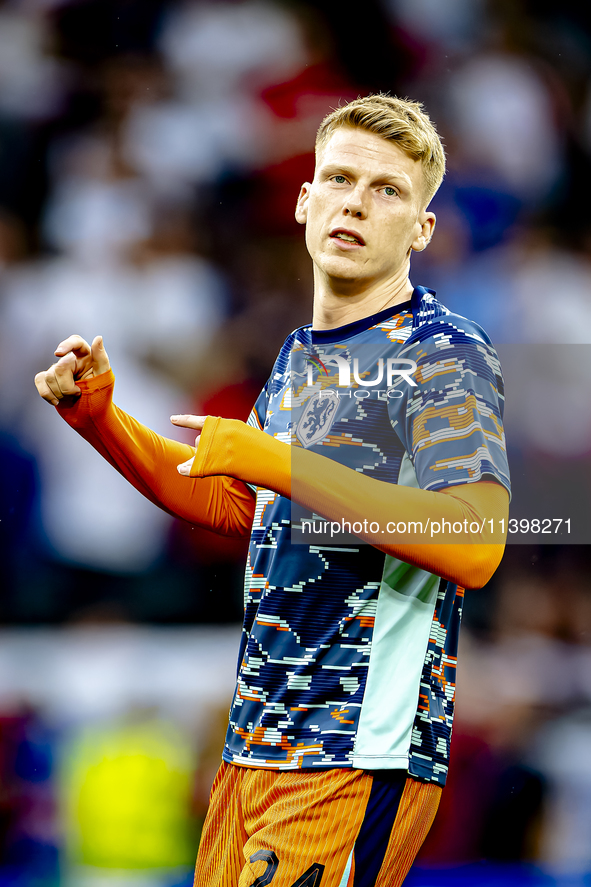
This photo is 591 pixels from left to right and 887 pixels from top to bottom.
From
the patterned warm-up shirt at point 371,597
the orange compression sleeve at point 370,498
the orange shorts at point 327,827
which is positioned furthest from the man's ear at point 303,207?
the orange shorts at point 327,827

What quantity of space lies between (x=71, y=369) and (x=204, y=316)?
1.16 m

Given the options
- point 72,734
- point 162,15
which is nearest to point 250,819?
point 72,734

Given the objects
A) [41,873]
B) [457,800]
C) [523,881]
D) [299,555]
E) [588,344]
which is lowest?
[41,873]

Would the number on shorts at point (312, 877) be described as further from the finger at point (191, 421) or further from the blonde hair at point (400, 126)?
the blonde hair at point (400, 126)

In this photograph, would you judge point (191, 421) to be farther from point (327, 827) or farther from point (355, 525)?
point (327, 827)

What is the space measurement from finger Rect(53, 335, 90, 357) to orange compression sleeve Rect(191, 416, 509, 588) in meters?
0.27

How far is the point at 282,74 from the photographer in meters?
2.25

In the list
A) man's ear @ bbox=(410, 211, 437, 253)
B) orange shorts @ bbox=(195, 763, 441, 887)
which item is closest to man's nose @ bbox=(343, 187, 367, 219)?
man's ear @ bbox=(410, 211, 437, 253)

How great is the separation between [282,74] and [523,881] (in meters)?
2.06

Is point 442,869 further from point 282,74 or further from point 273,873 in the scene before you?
point 282,74

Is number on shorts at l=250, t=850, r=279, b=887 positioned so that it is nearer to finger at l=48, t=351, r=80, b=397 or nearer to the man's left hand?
the man's left hand

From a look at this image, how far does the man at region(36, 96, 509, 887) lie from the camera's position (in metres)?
0.88

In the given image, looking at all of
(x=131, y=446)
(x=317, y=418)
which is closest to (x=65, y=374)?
(x=131, y=446)

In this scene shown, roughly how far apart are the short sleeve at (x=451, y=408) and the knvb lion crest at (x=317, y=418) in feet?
0.27
